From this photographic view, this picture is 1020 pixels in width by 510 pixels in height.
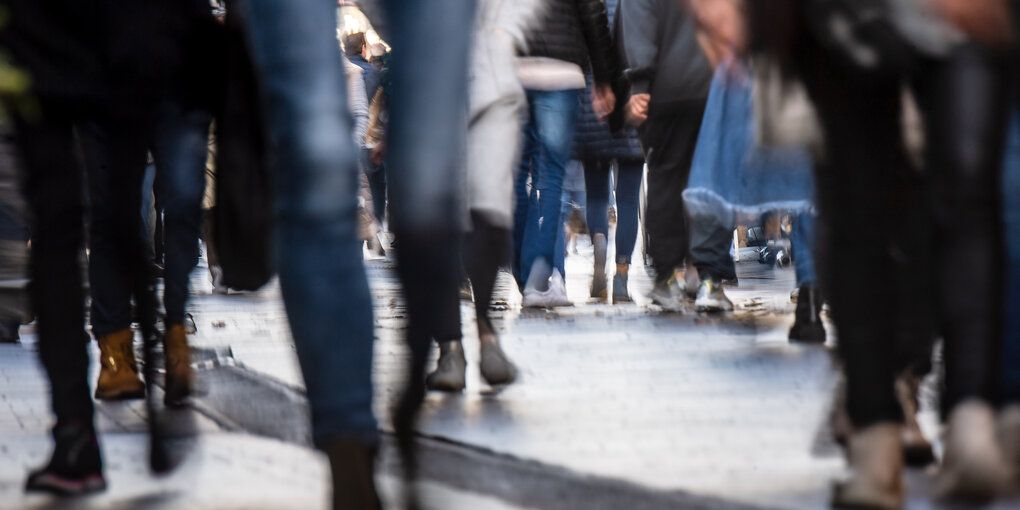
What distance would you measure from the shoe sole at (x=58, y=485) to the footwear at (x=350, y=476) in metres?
1.00

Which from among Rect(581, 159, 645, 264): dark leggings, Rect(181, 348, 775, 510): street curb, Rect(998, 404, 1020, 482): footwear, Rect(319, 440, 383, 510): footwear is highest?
Rect(581, 159, 645, 264): dark leggings

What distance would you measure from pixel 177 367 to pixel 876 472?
2.25 m

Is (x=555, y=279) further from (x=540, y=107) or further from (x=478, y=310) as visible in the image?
(x=478, y=310)

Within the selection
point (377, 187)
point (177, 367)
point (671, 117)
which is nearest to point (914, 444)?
point (177, 367)

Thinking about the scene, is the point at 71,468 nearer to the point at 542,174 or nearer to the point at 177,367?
the point at 177,367

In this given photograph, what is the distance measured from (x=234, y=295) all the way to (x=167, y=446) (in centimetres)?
657

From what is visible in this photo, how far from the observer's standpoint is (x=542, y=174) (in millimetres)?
6930

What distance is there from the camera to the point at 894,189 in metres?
2.51

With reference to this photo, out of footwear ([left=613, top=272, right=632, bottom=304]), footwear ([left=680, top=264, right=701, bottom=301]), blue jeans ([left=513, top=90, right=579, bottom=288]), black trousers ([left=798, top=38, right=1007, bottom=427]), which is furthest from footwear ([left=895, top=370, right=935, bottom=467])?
footwear ([left=613, top=272, right=632, bottom=304])

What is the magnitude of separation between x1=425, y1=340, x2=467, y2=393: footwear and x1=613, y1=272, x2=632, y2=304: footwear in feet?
13.1

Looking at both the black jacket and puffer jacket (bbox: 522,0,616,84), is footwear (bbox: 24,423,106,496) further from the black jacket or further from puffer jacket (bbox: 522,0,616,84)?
the black jacket

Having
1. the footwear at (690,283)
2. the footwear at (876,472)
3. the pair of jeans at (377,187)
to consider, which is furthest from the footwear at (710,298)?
the pair of jeans at (377,187)

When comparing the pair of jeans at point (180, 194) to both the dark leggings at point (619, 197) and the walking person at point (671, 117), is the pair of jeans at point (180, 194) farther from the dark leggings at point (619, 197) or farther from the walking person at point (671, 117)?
the dark leggings at point (619, 197)

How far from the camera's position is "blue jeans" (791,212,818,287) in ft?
17.4
